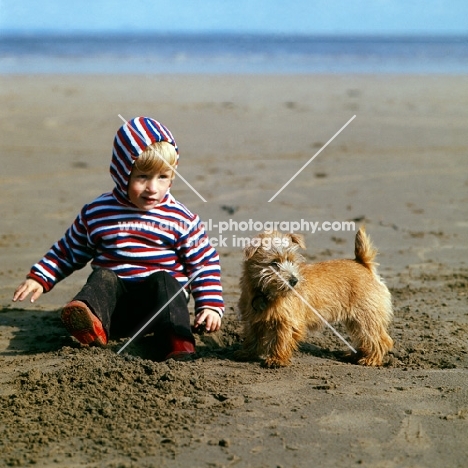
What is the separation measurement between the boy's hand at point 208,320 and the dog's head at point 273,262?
1.58 ft

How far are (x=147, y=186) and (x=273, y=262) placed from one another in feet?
3.35

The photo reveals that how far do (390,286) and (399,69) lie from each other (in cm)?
2573

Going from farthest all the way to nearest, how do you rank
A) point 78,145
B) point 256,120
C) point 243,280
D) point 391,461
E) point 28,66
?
point 28,66, point 256,120, point 78,145, point 243,280, point 391,461

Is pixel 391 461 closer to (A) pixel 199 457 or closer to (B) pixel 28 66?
(A) pixel 199 457

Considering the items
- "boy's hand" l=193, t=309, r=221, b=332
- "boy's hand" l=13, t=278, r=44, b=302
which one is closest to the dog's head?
"boy's hand" l=193, t=309, r=221, b=332

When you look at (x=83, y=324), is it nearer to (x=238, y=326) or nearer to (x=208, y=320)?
(x=208, y=320)

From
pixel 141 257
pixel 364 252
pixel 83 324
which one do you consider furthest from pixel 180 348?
pixel 364 252

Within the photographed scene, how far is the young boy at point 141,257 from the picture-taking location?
4.41 meters

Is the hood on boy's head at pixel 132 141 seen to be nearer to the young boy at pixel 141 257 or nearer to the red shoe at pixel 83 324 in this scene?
the young boy at pixel 141 257

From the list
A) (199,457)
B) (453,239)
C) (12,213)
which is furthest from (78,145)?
(199,457)

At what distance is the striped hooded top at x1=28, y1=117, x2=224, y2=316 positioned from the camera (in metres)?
4.65

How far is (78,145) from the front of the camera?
1145cm

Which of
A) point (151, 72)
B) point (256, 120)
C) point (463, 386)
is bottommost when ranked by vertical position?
point (463, 386)

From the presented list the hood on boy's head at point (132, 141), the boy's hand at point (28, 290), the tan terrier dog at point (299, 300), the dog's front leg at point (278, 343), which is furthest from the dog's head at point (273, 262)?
the boy's hand at point (28, 290)
